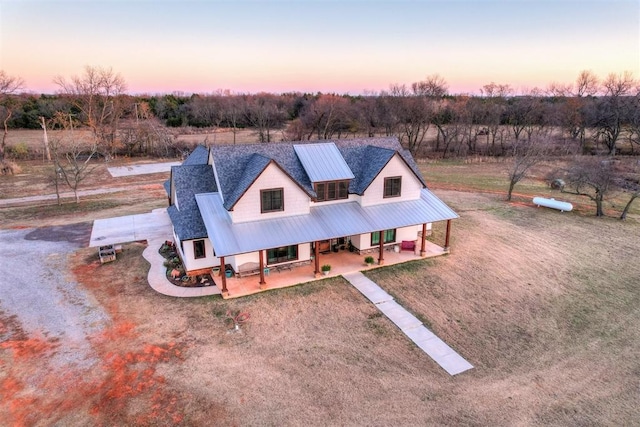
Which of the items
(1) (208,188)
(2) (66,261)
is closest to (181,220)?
(1) (208,188)

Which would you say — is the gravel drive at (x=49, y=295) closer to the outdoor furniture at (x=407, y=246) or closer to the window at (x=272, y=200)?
the window at (x=272, y=200)

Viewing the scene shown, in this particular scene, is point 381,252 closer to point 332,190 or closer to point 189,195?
point 332,190

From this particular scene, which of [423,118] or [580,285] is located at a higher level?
[423,118]

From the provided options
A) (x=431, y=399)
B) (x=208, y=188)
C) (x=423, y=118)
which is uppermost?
(x=423, y=118)

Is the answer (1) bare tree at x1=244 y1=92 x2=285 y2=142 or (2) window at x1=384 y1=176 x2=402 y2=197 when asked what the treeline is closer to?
(1) bare tree at x1=244 y1=92 x2=285 y2=142

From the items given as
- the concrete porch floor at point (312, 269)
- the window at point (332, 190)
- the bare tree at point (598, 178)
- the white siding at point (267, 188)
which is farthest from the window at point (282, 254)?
the bare tree at point (598, 178)

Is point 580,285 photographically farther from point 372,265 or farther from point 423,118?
point 423,118
